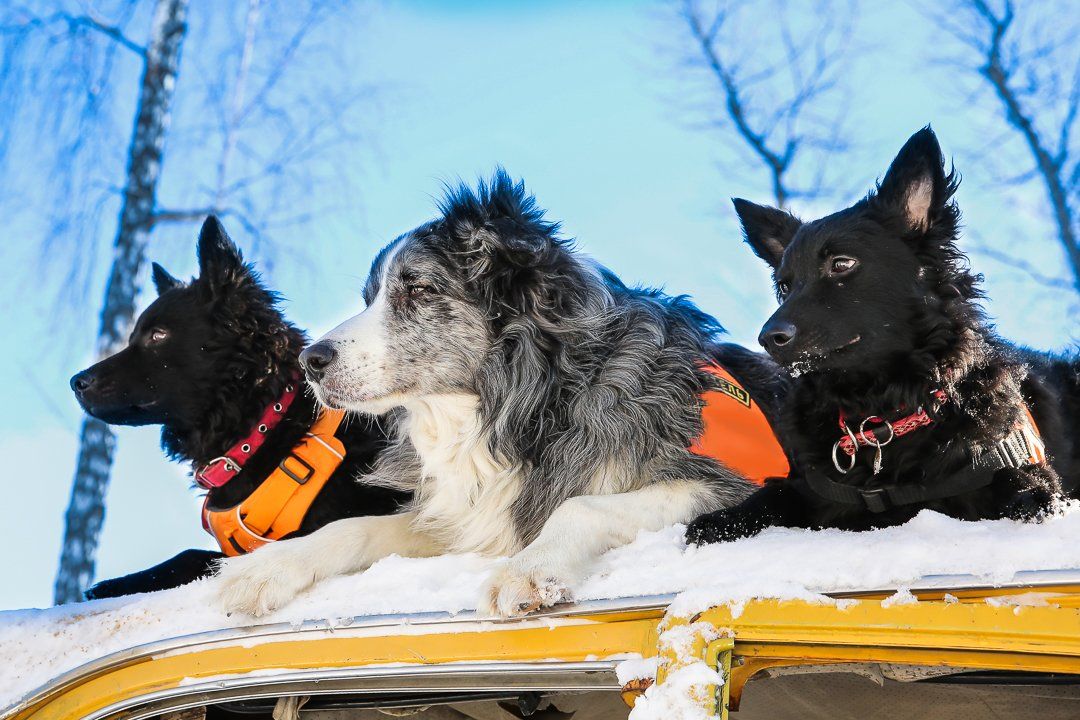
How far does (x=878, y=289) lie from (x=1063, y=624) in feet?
4.50

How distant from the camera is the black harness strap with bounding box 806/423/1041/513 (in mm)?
2453

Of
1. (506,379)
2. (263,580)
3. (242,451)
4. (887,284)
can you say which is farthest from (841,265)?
(242,451)

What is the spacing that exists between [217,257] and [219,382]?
656mm

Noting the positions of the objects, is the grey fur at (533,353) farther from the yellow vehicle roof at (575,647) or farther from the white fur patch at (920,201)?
the yellow vehicle roof at (575,647)

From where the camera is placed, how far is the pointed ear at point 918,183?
8.71 ft

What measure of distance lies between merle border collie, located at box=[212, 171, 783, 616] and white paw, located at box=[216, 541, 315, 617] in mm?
243

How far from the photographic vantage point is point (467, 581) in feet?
7.70

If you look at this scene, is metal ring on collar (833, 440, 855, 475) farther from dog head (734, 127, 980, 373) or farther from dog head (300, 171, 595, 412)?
dog head (300, 171, 595, 412)

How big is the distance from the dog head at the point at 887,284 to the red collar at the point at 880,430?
16 cm

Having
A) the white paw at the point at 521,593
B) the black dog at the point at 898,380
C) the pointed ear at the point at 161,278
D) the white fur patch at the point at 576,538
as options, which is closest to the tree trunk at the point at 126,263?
the pointed ear at the point at 161,278

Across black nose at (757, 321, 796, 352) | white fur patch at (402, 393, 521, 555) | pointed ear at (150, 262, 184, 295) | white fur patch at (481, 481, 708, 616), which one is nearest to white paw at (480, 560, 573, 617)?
white fur patch at (481, 481, 708, 616)

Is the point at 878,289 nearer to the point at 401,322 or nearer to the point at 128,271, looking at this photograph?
the point at 401,322

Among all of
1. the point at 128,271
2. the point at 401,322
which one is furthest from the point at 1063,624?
the point at 128,271

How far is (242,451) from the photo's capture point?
425 centimetres
